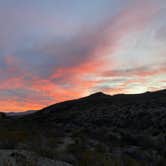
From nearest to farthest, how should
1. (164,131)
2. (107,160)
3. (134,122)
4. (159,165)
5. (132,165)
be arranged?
(107,160) → (132,165) → (159,165) → (164,131) → (134,122)

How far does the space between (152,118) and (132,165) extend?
24001 millimetres

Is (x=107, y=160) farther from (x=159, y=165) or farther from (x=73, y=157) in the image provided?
(x=159, y=165)

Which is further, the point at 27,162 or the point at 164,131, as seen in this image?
the point at 164,131

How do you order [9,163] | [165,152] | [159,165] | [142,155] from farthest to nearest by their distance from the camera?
[165,152]
[142,155]
[159,165]
[9,163]

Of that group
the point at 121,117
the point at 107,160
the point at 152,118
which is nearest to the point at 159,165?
the point at 107,160

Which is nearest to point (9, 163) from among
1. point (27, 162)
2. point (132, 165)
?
point (27, 162)

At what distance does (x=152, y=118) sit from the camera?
33844 millimetres

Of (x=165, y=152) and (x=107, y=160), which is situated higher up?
(x=107, y=160)

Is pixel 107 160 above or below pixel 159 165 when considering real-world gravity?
above

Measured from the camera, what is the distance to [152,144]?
20.3 metres

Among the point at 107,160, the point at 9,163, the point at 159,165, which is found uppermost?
the point at 9,163

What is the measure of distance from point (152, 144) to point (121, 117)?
20.6 metres

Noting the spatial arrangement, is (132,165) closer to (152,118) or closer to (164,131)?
(164,131)

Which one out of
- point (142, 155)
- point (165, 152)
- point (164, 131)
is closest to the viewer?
point (142, 155)
